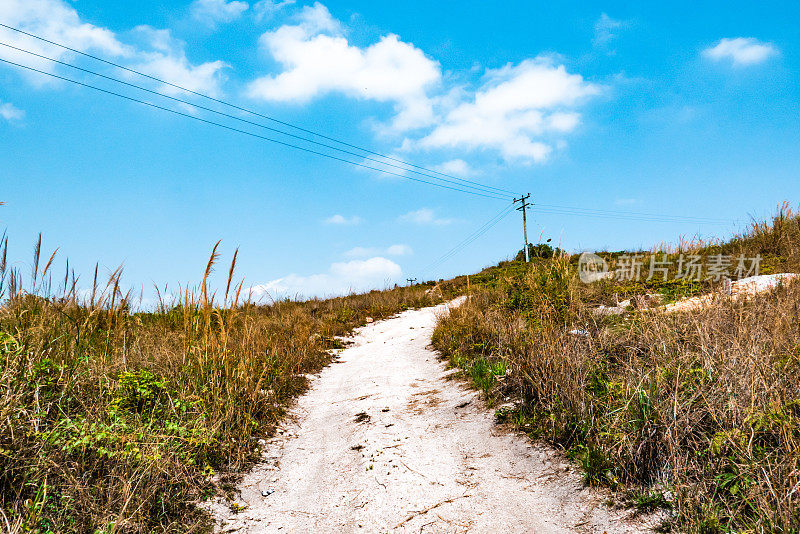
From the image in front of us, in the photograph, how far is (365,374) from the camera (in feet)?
25.2

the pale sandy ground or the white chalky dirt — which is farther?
the pale sandy ground

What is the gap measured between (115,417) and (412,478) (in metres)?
2.47

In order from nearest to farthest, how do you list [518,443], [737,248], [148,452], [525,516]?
[525,516] → [148,452] → [518,443] → [737,248]

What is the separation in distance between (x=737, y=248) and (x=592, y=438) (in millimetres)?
13726

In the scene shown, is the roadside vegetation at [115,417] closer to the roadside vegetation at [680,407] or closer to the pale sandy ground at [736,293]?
the roadside vegetation at [680,407]

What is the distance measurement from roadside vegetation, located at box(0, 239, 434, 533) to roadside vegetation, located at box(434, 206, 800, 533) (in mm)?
2878

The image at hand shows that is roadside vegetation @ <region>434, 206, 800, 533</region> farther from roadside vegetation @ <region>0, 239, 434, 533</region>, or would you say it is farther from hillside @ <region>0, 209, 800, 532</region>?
roadside vegetation @ <region>0, 239, 434, 533</region>

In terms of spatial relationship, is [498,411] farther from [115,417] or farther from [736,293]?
[736,293]

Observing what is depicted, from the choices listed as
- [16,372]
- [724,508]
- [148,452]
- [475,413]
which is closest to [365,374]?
[475,413]

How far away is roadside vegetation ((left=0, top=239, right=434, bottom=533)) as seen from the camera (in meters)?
2.65

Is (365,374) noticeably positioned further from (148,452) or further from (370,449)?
(148,452)

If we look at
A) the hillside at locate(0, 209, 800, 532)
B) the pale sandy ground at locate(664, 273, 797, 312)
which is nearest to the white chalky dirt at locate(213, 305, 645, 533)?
the hillside at locate(0, 209, 800, 532)

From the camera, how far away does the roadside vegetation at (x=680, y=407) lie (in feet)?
7.91

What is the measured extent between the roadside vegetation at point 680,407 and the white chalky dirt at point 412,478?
0.83 feet
